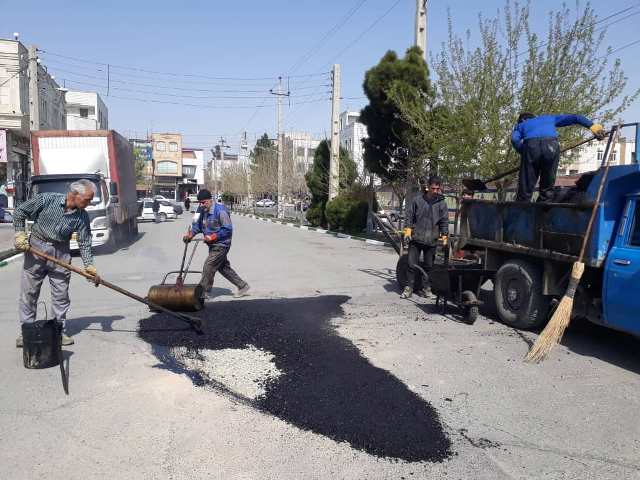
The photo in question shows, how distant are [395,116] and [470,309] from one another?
13.0 m

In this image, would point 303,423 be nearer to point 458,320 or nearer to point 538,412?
point 538,412

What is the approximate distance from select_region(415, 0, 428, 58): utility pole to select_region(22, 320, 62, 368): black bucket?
16.8 meters

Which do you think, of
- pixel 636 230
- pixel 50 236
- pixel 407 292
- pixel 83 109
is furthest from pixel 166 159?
pixel 636 230

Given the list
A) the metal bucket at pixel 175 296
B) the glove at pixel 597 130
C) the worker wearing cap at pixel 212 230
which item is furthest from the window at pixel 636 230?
the worker wearing cap at pixel 212 230

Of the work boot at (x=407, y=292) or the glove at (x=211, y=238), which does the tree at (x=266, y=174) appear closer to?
the work boot at (x=407, y=292)

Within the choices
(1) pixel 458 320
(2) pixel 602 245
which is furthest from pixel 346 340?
(2) pixel 602 245

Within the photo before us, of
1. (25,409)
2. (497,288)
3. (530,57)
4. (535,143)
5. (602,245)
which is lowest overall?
(25,409)

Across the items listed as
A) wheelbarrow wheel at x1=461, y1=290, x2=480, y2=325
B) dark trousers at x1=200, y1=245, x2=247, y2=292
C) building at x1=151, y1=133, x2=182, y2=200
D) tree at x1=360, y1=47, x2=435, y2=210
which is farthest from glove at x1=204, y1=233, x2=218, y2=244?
building at x1=151, y1=133, x2=182, y2=200

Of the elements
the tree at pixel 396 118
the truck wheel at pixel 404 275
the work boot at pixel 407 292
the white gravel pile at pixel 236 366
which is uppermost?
the tree at pixel 396 118

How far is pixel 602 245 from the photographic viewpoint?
5.66 metres

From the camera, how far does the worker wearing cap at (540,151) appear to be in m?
7.12

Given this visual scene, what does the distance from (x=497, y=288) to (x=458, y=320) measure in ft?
2.18

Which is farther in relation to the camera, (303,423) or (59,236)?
(59,236)

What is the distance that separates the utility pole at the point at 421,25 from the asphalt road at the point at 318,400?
13837mm
